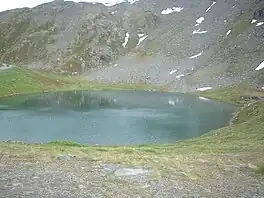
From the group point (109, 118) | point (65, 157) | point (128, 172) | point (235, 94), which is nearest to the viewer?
point (128, 172)

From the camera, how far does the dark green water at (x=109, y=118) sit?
68.4 metres

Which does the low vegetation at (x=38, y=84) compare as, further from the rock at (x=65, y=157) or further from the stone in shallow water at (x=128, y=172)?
the stone in shallow water at (x=128, y=172)

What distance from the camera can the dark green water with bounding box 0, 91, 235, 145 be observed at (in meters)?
68.4

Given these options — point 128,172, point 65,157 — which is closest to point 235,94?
point 65,157

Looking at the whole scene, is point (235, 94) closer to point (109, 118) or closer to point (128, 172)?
point (109, 118)

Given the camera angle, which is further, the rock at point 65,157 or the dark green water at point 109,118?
the dark green water at point 109,118

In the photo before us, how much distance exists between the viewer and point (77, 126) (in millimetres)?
79000

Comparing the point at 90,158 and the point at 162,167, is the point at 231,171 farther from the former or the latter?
the point at 90,158

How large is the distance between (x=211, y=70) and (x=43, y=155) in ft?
470

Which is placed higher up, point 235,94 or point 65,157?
point 65,157

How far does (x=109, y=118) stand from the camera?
93125 mm

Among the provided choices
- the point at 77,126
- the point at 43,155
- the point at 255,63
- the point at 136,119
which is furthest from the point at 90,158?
the point at 255,63

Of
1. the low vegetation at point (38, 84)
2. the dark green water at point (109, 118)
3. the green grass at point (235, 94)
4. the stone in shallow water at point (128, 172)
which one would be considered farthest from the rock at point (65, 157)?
the low vegetation at point (38, 84)

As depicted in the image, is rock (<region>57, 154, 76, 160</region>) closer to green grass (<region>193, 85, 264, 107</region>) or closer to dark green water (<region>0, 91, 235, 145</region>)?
dark green water (<region>0, 91, 235, 145</region>)
